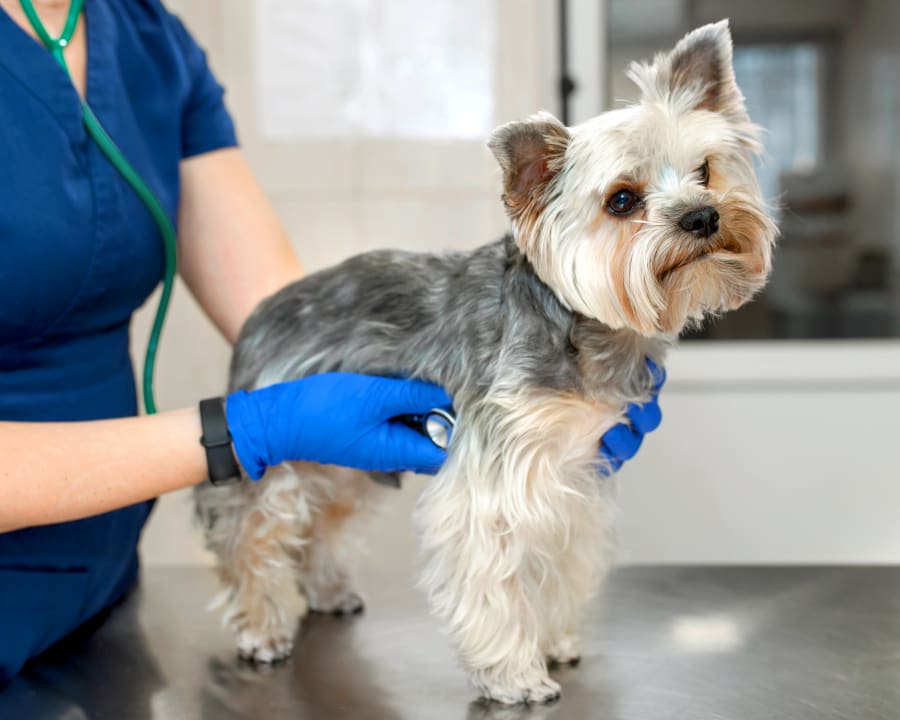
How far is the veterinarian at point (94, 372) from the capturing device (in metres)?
1.27

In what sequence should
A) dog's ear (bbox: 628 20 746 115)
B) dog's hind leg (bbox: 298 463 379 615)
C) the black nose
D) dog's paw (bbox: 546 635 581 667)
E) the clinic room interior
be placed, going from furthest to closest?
the clinic room interior
dog's hind leg (bbox: 298 463 379 615)
dog's paw (bbox: 546 635 581 667)
dog's ear (bbox: 628 20 746 115)
the black nose

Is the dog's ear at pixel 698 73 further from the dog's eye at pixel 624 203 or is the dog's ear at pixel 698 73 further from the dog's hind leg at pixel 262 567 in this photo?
the dog's hind leg at pixel 262 567

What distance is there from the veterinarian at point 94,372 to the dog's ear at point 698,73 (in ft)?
1.27

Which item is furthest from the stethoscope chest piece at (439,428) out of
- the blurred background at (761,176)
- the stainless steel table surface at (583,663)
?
the blurred background at (761,176)

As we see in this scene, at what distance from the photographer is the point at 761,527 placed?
3029 millimetres

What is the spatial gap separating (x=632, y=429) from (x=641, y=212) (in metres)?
0.30

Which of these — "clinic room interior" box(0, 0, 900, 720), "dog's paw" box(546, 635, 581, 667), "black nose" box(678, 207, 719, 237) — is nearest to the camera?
"black nose" box(678, 207, 719, 237)

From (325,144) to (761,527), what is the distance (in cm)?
166

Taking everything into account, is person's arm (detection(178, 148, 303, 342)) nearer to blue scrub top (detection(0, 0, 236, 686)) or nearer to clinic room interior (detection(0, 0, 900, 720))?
blue scrub top (detection(0, 0, 236, 686))

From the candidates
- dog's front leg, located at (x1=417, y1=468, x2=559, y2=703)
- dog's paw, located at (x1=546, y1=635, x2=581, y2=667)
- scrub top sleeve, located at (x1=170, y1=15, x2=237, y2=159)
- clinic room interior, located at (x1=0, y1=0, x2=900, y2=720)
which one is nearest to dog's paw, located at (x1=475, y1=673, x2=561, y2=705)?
dog's front leg, located at (x1=417, y1=468, x2=559, y2=703)

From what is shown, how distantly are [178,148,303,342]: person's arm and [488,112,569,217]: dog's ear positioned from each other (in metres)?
0.57

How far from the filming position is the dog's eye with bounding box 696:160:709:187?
3.93 ft

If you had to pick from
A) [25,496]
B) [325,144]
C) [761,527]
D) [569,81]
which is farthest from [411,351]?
[761,527]

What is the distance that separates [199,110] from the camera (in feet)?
5.40
